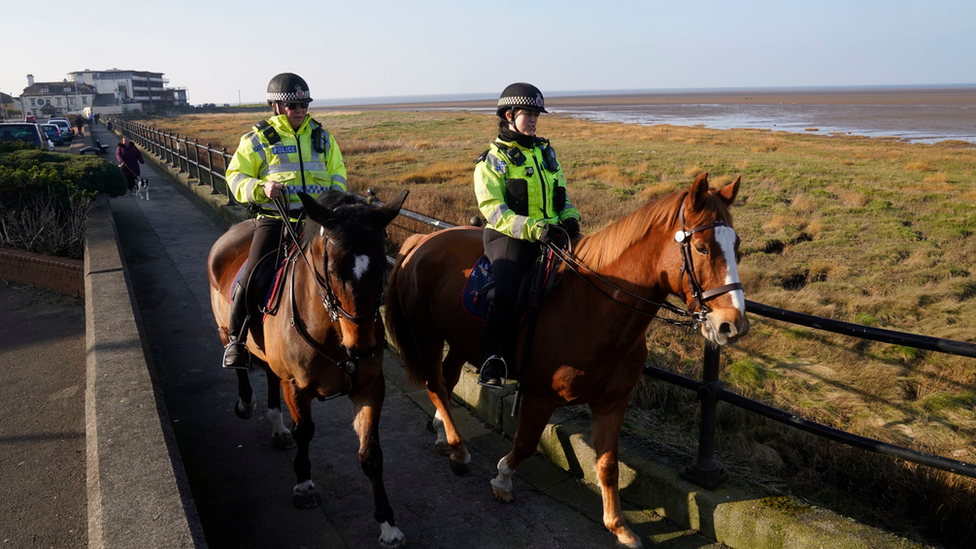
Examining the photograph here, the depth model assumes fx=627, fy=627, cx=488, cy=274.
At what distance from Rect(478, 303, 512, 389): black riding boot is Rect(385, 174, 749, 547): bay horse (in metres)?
0.10

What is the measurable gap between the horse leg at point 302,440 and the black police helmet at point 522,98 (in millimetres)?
2173

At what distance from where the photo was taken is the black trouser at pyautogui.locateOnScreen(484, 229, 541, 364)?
12.3 ft

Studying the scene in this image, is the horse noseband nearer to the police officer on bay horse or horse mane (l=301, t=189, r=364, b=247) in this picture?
horse mane (l=301, t=189, r=364, b=247)

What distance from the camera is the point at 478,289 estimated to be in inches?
159

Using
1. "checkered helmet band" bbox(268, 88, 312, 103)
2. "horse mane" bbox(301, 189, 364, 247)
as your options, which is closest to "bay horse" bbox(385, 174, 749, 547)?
"horse mane" bbox(301, 189, 364, 247)

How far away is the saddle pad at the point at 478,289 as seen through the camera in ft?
13.1

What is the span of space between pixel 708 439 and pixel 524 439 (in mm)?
1088

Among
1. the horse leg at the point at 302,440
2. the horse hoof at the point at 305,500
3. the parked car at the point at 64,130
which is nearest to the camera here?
the horse leg at the point at 302,440

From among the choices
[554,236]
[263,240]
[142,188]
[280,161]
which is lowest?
[142,188]

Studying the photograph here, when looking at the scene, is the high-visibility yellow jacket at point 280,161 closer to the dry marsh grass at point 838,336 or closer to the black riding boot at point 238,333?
the black riding boot at point 238,333

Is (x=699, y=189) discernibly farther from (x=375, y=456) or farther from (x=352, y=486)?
(x=352, y=486)

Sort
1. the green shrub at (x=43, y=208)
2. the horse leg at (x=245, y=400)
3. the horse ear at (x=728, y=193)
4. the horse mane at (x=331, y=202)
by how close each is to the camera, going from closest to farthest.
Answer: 1. the horse ear at (x=728, y=193)
2. the horse mane at (x=331, y=202)
3. the horse leg at (x=245, y=400)
4. the green shrub at (x=43, y=208)

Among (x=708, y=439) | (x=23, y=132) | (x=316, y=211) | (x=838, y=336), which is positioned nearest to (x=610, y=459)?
(x=708, y=439)

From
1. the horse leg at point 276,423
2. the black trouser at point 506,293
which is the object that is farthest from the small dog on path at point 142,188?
the black trouser at point 506,293
